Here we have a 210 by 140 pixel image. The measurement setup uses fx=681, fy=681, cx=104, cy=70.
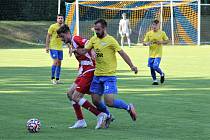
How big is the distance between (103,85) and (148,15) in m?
40.3

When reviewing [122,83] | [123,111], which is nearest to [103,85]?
[123,111]

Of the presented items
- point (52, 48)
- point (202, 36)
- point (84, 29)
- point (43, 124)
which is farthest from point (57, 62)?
point (202, 36)

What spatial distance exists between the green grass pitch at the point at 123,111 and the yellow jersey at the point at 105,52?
986 mm

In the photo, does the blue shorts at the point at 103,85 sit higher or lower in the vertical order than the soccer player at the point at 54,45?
lower

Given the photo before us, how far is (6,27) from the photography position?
53.4 metres

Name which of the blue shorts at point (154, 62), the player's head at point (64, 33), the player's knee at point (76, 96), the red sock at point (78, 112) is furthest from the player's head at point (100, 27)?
the blue shorts at point (154, 62)

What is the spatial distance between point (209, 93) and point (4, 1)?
A: 43.7m

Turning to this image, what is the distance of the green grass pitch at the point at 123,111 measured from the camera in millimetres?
10812

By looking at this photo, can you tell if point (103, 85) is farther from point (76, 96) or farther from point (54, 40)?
point (54, 40)

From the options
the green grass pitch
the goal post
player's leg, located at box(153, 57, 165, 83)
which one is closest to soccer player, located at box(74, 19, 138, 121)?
the green grass pitch

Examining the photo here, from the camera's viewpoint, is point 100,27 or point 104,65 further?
point 104,65

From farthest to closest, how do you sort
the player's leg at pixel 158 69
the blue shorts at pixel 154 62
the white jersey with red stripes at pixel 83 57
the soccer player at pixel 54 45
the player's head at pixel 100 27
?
the blue shorts at pixel 154 62, the soccer player at pixel 54 45, the player's leg at pixel 158 69, the white jersey with red stripes at pixel 83 57, the player's head at pixel 100 27

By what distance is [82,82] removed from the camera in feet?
38.2

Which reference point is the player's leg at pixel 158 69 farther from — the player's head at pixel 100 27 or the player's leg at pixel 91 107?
the player's head at pixel 100 27
